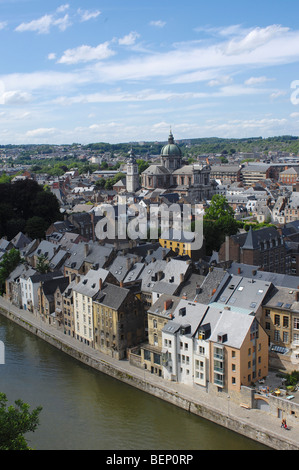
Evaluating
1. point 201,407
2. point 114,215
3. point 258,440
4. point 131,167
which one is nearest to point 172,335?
point 201,407

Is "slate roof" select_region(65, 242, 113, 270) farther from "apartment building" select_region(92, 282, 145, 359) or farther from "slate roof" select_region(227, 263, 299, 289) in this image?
"slate roof" select_region(227, 263, 299, 289)

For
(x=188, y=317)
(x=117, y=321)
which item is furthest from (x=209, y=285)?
(x=117, y=321)

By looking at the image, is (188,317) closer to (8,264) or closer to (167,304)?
(167,304)

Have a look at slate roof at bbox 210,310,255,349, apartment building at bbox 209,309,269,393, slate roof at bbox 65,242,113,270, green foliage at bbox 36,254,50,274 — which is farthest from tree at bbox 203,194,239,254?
apartment building at bbox 209,309,269,393

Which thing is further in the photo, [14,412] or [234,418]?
[234,418]

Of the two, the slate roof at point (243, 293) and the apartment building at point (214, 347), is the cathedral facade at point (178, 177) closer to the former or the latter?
the slate roof at point (243, 293)

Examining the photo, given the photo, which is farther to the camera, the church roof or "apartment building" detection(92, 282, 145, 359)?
the church roof
